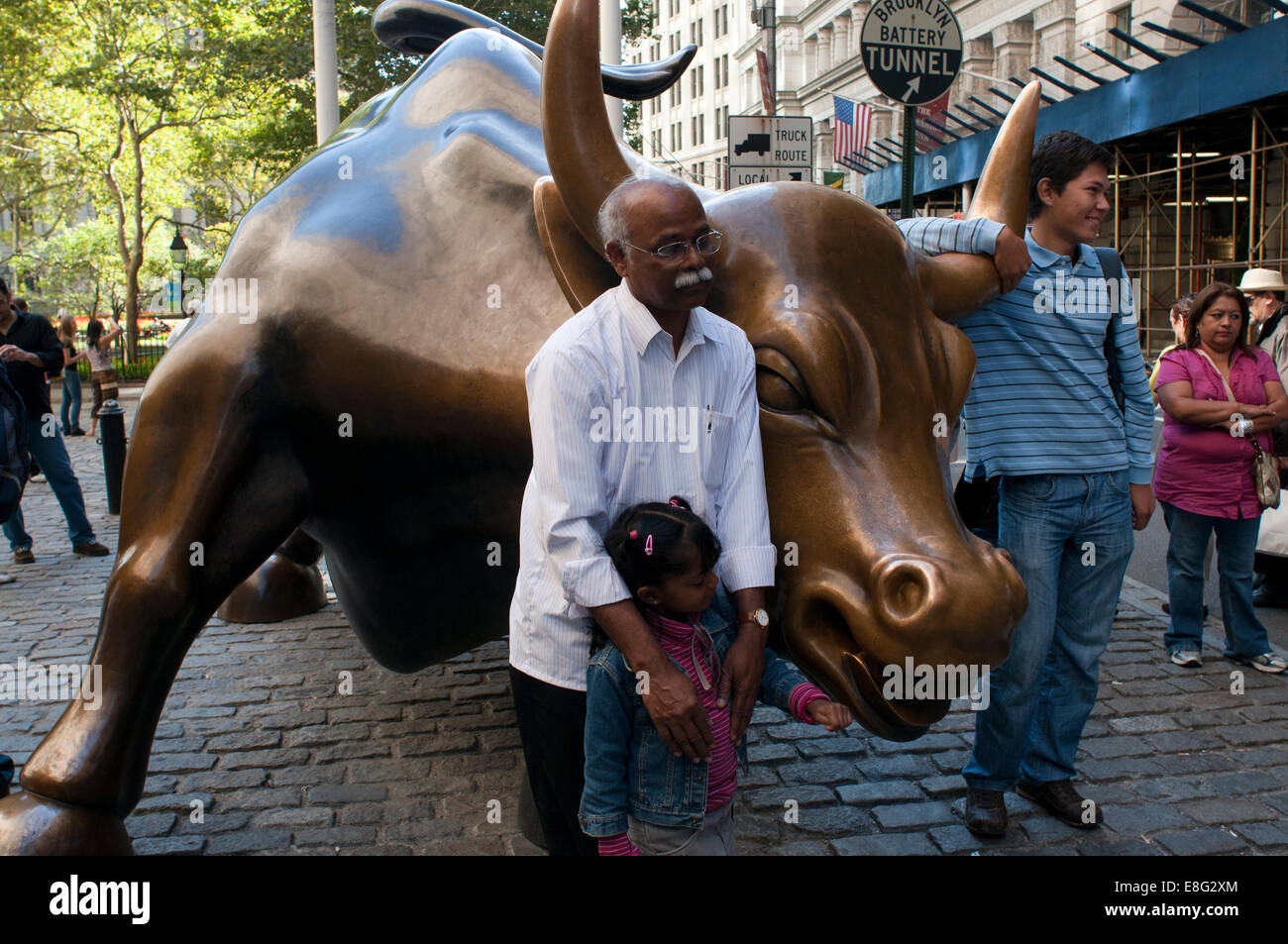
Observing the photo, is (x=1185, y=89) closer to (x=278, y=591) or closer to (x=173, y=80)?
(x=278, y=591)

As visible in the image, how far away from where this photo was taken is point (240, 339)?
3053mm

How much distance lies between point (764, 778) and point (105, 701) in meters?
2.28

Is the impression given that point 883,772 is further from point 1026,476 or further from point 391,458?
point 391,458

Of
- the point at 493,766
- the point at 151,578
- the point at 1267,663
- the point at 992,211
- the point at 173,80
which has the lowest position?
the point at 493,766

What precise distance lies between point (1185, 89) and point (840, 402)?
1605 centimetres

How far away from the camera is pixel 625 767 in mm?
2305

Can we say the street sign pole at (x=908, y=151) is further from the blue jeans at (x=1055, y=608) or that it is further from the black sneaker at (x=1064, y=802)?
the black sneaker at (x=1064, y=802)

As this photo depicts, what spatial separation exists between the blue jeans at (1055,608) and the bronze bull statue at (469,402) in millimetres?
963

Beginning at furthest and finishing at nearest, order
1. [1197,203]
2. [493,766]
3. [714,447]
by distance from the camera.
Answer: [1197,203], [493,766], [714,447]

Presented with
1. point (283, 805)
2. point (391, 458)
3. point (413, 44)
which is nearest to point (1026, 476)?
point (391, 458)

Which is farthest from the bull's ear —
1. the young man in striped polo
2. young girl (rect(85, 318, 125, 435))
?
young girl (rect(85, 318, 125, 435))

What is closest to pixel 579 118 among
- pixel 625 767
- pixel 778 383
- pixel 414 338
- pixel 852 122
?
pixel 778 383

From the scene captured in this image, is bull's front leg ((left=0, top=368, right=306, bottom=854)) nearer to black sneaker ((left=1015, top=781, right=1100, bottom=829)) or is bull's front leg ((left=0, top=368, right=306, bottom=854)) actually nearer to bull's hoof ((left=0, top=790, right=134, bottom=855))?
bull's hoof ((left=0, top=790, right=134, bottom=855))

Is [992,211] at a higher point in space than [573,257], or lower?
higher
